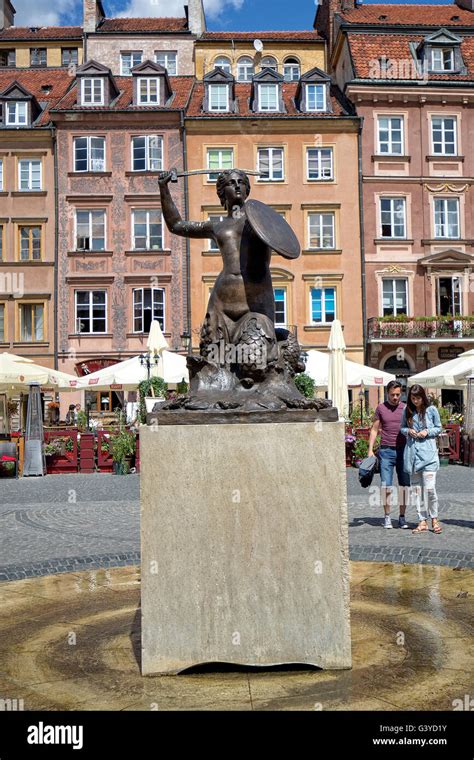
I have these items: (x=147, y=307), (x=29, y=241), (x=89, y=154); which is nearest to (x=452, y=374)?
(x=147, y=307)

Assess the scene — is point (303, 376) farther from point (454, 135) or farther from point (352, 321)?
point (454, 135)

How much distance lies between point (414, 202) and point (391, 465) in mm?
23803

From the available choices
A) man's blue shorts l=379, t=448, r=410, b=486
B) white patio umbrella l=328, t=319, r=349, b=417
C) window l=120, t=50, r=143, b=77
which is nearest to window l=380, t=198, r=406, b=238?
window l=120, t=50, r=143, b=77

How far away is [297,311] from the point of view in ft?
98.1

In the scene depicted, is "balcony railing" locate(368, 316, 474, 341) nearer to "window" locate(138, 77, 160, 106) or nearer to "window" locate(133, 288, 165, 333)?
"window" locate(133, 288, 165, 333)

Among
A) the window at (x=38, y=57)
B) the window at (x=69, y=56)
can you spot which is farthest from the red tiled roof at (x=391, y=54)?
the window at (x=38, y=57)

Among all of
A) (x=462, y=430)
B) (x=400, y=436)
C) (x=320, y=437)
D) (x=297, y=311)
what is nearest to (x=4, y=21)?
(x=297, y=311)

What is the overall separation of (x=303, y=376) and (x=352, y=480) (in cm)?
447

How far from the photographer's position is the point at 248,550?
152 inches

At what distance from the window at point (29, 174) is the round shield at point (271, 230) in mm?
27926

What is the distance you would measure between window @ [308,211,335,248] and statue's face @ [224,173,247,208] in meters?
26.1

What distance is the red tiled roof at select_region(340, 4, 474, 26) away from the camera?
3475cm

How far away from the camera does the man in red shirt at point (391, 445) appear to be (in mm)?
8578

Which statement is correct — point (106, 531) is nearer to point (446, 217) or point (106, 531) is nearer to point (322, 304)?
point (322, 304)
